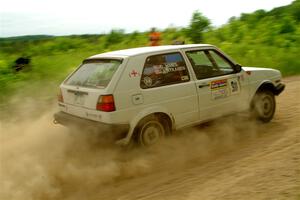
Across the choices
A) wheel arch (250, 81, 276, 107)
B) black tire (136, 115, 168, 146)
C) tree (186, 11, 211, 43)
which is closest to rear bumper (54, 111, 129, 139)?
black tire (136, 115, 168, 146)

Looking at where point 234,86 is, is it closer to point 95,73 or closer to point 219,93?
point 219,93

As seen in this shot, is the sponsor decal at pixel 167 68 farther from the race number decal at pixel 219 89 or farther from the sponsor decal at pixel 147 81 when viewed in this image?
the race number decal at pixel 219 89

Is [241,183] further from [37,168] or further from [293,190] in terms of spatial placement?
[37,168]

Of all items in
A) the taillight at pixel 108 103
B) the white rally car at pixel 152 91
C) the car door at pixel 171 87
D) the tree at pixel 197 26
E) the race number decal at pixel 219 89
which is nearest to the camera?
the taillight at pixel 108 103

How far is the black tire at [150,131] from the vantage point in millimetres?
5199

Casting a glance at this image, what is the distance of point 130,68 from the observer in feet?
16.8

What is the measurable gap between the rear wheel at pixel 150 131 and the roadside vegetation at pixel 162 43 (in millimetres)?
4630

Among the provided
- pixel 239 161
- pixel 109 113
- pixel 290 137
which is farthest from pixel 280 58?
pixel 109 113

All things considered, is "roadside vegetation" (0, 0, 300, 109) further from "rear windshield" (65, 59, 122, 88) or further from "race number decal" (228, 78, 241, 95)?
"race number decal" (228, 78, 241, 95)

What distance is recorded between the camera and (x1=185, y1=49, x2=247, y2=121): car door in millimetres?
5789

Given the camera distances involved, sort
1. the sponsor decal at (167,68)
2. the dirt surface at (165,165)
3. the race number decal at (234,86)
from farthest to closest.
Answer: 1. the race number decal at (234,86)
2. the sponsor decal at (167,68)
3. the dirt surface at (165,165)

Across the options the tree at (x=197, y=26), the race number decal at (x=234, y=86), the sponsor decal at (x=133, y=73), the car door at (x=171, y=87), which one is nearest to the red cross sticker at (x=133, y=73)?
the sponsor decal at (x=133, y=73)

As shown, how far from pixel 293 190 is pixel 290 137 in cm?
200

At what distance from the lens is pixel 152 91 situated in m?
5.23
